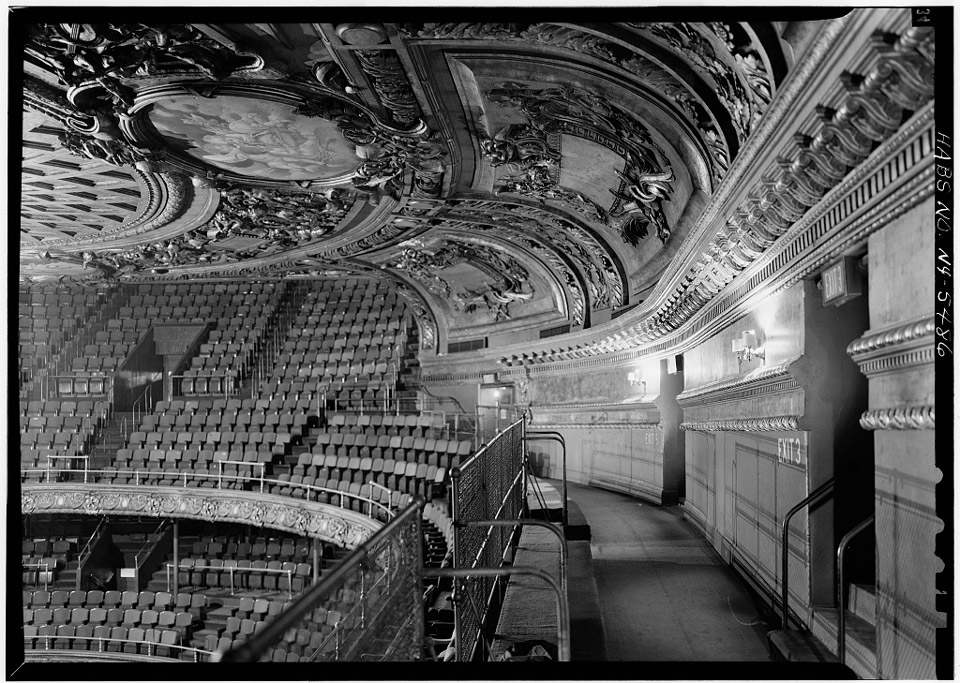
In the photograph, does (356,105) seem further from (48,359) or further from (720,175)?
(48,359)

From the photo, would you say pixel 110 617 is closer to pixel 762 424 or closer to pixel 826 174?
pixel 762 424

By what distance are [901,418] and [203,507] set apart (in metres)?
14.2

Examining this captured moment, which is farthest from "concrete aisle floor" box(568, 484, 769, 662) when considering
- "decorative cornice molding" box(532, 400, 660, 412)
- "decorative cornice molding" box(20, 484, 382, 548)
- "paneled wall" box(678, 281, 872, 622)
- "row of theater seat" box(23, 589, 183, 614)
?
"row of theater seat" box(23, 589, 183, 614)

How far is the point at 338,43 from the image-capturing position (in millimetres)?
6117

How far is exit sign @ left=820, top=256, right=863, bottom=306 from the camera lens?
159 inches

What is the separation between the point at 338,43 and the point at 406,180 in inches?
159

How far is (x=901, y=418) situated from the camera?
127 inches

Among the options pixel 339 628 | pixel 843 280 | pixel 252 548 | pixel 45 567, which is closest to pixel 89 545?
pixel 45 567

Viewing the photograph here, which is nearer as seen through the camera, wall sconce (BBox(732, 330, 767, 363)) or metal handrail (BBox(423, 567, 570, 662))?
metal handrail (BBox(423, 567, 570, 662))

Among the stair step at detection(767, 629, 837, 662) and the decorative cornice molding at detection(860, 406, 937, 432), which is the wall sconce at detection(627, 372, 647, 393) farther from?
the decorative cornice molding at detection(860, 406, 937, 432)

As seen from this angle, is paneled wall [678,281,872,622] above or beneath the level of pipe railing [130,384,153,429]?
above

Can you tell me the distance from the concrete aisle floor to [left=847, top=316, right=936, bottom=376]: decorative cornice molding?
5.86 ft

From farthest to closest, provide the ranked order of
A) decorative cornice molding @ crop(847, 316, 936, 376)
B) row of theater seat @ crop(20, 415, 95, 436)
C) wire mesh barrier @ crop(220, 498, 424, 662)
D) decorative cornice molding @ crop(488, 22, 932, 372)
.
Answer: row of theater seat @ crop(20, 415, 95, 436) < decorative cornice molding @ crop(847, 316, 936, 376) < decorative cornice molding @ crop(488, 22, 932, 372) < wire mesh barrier @ crop(220, 498, 424, 662)

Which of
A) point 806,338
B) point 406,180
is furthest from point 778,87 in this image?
point 406,180
